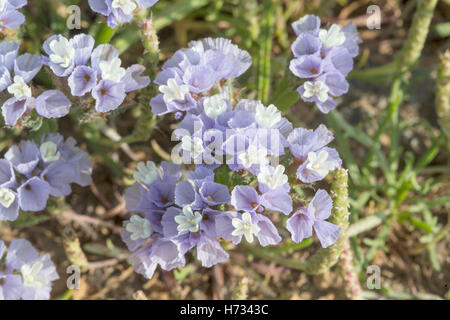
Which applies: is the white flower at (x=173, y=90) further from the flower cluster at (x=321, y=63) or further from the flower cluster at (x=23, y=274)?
the flower cluster at (x=23, y=274)

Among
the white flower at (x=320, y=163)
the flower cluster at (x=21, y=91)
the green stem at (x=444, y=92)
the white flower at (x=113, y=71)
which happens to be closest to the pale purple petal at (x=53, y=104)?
the flower cluster at (x=21, y=91)

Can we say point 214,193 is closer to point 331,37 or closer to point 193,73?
point 193,73

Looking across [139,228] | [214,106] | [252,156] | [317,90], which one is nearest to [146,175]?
[139,228]

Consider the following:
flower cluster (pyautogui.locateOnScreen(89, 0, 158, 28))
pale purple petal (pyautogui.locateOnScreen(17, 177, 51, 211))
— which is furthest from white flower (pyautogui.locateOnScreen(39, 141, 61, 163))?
flower cluster (pyautogui.locateOnScreen(89, 0, 158, 28))

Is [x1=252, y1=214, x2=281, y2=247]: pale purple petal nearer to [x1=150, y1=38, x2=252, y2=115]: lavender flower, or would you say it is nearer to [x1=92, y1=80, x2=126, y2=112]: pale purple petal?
[x1=150, y1=38, x2=252, y2=115]: lavender flower

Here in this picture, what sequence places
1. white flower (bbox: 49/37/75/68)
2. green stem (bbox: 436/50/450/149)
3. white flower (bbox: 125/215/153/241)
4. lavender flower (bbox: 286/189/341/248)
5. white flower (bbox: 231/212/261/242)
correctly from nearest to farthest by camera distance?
white flower (bbox: 231/212/261/242) < lavender flower (bbox: 286/189/341/248) < white flower (bbox: 49/37/75/68) < white flower (bbox: 125/215/153/241) < green stem (bbox: 436/50/450/149)

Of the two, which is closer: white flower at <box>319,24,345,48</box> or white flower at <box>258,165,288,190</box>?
white flower at <box>258,165,288,190</box>
